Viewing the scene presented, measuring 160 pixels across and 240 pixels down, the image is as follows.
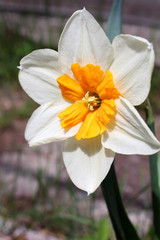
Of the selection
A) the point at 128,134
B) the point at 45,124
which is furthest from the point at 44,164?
the point at 128,134

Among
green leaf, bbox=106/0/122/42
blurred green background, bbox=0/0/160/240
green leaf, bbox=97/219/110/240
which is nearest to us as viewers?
Result: green leaf, bbox=106/0/122/42

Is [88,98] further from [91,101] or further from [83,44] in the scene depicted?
[83,44]

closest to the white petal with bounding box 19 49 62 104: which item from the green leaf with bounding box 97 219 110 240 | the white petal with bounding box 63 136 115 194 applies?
the white petal with bounding box 63 136 115 194

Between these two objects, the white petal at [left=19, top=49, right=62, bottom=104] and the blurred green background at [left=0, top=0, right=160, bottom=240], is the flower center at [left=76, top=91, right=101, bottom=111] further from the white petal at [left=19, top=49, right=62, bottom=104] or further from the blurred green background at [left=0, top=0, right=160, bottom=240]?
the blurred green background at [left=0, top=0, right=160, bottom=240]

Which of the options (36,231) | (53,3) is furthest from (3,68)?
(36,231)

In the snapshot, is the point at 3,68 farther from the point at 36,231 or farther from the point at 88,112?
the point at 88,112

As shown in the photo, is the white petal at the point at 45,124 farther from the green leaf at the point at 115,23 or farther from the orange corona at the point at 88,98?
the green leaf at the point at 115,23
